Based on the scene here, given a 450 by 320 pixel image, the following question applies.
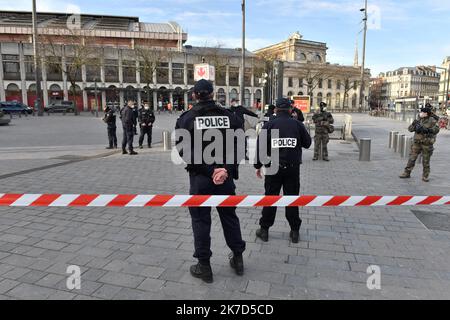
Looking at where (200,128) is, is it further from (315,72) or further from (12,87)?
(315,72)

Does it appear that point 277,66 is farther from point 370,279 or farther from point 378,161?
point 370,279

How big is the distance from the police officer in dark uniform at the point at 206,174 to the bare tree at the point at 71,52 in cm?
4030

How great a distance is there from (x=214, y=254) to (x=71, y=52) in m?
56.0

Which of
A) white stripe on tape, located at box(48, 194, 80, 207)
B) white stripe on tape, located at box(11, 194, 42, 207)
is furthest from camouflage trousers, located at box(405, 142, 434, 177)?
white stripe on tape, located at box(11, 194, 42, 207)

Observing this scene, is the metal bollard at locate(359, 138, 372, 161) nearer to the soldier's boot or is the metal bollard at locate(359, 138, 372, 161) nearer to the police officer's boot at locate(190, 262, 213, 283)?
the soldier's boot

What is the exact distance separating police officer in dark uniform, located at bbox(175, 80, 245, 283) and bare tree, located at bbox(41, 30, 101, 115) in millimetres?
40299

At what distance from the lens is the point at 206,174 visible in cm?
336

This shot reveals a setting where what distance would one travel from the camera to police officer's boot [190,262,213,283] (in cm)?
335

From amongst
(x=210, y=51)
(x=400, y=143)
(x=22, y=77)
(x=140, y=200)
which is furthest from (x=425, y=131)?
(x=22, y=77)

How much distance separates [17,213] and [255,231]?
3.83 m

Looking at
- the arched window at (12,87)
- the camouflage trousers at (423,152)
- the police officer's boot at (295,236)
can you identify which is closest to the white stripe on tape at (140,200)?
the police officer's boot at (295,236)
